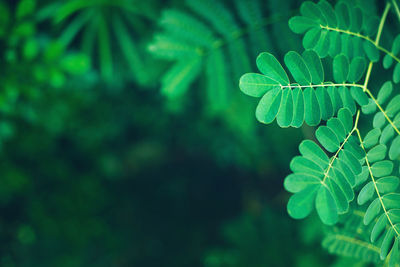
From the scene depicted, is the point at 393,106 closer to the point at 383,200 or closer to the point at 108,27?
the point at 383,200

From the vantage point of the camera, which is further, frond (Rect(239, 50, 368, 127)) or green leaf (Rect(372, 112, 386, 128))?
green leaf (Rect(372, 112, 386, 128))

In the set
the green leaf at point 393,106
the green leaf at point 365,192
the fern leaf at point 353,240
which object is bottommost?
the fern leaf at point 353,240

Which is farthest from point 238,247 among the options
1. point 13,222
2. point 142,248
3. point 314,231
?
point 13,222

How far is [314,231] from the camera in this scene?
1.52 m

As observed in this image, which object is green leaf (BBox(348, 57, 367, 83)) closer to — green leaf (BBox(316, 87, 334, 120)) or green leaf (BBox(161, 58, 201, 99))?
green leaf (BBox(316, 87, 334, 120))

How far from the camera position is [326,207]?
26.8 inches

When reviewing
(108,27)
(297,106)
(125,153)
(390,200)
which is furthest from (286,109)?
(125,153)

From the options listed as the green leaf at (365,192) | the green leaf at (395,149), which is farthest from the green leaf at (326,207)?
the green leaf at (395,149)

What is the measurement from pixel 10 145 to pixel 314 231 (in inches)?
69.8

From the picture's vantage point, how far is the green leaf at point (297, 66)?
723mm

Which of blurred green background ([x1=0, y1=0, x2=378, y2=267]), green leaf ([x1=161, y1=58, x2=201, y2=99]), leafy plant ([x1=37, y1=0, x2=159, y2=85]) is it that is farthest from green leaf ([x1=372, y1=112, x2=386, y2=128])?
leafy plant ([x1=37, y1=0, x2=159, y2=85])

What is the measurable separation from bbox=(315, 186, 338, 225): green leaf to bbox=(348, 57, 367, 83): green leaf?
307mm

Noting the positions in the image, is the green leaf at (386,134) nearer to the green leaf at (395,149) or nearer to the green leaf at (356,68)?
the green leaf at (395,149)

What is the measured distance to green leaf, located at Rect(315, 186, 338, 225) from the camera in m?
0.67
